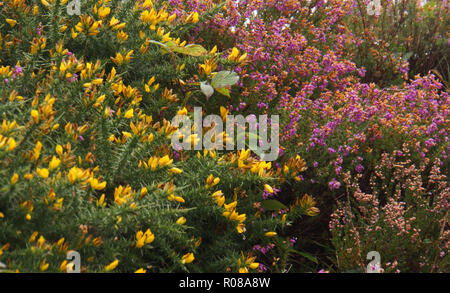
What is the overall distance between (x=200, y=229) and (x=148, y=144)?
488 millimetres

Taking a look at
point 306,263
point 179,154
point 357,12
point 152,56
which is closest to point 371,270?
point 306,263

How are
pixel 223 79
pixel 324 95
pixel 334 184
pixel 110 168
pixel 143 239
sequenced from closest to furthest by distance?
pixel 143 239
pixel 110 168
pixel 223 79
pixel 334 184
pixel 324 95

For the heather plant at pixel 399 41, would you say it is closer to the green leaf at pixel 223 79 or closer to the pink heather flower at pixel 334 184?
the pink heather flower at pixel 334 184

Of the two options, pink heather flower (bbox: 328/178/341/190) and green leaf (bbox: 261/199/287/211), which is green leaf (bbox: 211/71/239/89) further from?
pink heather flower (bbox: 328/178/341/190)

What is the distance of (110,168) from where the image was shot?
1.91m

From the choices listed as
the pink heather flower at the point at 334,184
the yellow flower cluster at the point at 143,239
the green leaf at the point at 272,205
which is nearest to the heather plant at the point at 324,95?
the pink heather flower at the point at 334,184

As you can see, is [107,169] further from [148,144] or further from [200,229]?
[200,229]

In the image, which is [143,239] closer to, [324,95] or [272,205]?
[272,205]

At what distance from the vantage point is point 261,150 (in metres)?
2.36

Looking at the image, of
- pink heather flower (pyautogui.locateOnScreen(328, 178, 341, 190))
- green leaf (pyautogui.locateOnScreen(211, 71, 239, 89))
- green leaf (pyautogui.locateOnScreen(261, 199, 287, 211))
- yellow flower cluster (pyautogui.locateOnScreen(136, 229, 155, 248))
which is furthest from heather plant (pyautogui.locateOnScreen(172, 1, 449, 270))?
yellow flower cluster (pyautogui.locateOnScreen(136, 229, 155, 248))

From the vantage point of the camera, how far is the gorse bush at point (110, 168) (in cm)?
155

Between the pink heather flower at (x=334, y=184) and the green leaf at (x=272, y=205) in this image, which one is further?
the pink heather flower at (x=334, y=184)

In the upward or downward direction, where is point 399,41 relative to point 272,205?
upward

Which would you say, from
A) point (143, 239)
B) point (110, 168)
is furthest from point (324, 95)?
point (143, 239)
